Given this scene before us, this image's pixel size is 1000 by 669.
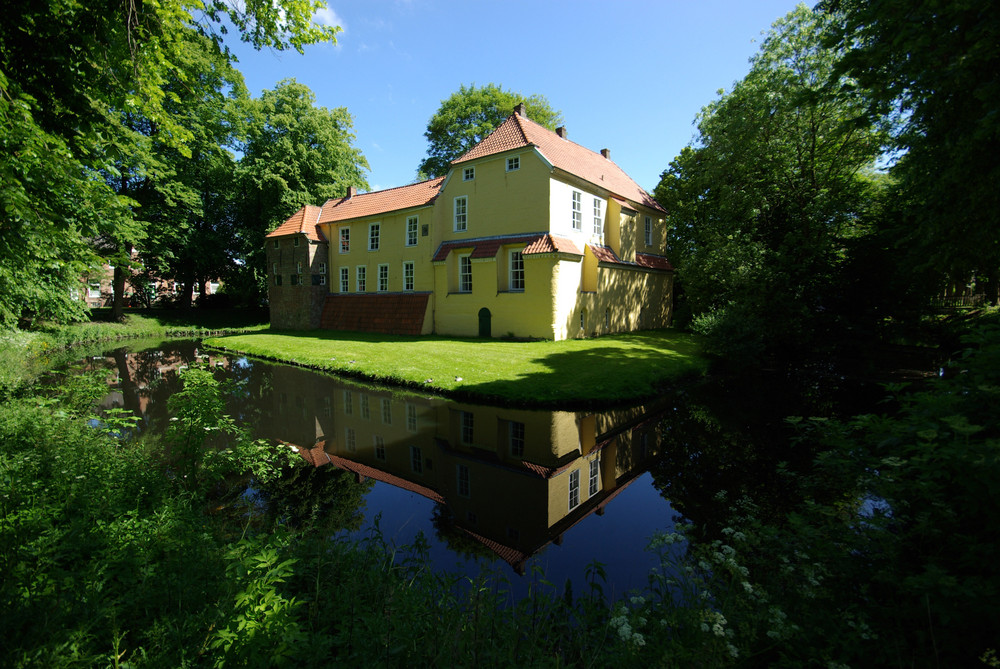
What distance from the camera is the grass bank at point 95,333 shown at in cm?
1219

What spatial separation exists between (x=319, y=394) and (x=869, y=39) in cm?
1554

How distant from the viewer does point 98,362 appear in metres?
17.6

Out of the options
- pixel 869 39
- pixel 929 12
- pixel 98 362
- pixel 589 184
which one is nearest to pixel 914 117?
pixel 869 39

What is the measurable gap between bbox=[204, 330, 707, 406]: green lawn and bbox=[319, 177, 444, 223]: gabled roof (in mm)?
8672

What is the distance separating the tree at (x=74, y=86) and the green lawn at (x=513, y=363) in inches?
312

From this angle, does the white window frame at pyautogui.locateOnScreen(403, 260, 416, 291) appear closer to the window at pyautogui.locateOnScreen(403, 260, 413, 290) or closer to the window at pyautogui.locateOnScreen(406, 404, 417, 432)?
the window at pyautogui.locateOnScreen(403, 260, 413, 290)

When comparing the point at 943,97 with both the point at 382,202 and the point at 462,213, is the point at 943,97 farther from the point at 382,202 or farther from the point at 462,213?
the point at 382,202

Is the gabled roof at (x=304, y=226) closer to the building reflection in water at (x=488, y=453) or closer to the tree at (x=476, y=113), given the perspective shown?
the tree at (x=476, y=113)

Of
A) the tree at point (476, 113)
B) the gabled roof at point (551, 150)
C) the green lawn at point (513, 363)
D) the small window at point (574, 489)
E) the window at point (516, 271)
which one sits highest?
the tree at point (476, 113)

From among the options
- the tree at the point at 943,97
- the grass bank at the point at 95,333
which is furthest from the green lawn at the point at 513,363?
the tree at the point at 943,97

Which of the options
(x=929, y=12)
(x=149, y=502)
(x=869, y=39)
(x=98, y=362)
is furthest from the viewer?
(x=98, y=362)

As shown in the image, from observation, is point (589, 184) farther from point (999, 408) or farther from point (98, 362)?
point (98, 362)

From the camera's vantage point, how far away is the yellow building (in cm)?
1930

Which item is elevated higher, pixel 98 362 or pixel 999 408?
pixel 999 408
